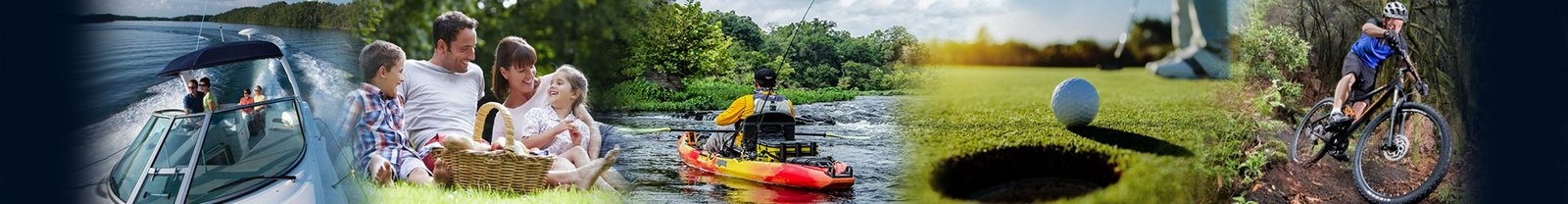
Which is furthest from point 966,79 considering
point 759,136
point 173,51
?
A: point 173,51

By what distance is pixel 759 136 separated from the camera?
6180 mm

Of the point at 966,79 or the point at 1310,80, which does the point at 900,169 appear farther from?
the point at 1310,80

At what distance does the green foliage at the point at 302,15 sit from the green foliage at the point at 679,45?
1.06 metres

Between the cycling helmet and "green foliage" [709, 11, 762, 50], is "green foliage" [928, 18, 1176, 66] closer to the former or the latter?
"green foliage" [709, 11, 762, 50]

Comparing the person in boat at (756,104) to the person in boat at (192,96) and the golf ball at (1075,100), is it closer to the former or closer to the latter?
the golf ball at (1075,100)

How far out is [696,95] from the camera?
610 centimetres

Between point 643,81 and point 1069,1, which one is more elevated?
point 1069,1

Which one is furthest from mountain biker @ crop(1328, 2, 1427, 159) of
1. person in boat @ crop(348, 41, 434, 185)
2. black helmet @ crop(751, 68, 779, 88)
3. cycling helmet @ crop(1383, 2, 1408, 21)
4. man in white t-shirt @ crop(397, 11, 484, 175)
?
person in boat @ crop(348, 41, 434, 185)

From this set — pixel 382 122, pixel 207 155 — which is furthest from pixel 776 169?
pixel 207 155

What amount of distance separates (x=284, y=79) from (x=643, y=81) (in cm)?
135

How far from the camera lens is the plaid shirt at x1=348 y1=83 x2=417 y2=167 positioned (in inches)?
233

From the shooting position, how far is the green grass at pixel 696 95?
6.01 meters

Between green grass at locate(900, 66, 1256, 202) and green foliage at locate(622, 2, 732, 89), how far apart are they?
76cm

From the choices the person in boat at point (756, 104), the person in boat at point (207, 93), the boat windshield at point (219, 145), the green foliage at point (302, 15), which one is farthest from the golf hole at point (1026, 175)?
the person in boat at point (207, 93)
